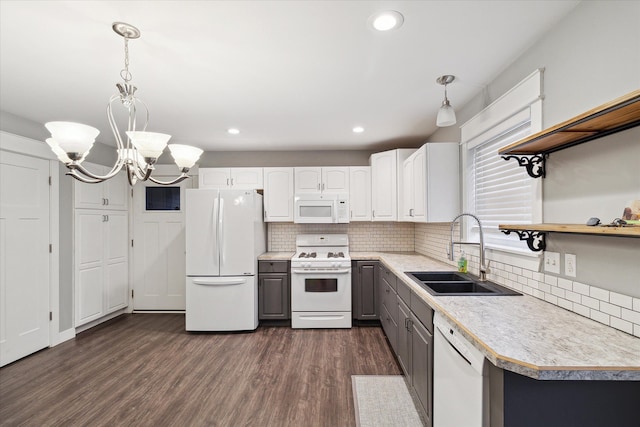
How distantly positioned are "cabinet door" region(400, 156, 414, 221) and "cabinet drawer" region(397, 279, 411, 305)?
102 centimetres

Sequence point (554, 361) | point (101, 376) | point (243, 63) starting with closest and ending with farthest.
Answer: point (554, 361), point (243, 63), point (101, 376)

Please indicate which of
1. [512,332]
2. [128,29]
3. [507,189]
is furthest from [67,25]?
[507,189]

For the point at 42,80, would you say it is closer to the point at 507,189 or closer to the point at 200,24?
the point at 200,24

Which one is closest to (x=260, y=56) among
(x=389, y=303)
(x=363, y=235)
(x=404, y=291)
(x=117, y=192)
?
(x=404, y=291)

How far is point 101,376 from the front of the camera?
2529 millimetres

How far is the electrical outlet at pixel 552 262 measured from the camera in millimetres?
1514

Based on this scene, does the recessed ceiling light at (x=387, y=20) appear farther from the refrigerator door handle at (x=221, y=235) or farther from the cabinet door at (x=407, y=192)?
the refrigerator door handle at (x=221, y=235)

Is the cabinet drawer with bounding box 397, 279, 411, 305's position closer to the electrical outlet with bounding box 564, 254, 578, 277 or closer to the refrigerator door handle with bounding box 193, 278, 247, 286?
the electrical outlet with bounding box 564, 254, 578, 277

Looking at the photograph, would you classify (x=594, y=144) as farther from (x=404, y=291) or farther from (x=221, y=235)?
(x=221, y=235)

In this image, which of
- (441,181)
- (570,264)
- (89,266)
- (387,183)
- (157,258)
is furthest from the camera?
(157,258)

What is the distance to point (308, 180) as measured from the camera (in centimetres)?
402

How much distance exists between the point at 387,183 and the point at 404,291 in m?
1.78

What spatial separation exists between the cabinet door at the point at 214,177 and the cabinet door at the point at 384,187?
209 cm

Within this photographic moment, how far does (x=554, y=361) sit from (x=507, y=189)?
56.5 inches
